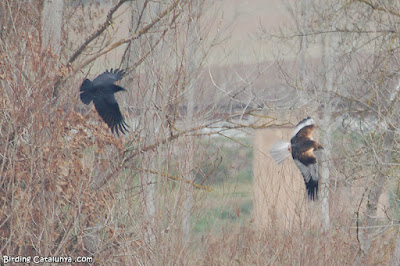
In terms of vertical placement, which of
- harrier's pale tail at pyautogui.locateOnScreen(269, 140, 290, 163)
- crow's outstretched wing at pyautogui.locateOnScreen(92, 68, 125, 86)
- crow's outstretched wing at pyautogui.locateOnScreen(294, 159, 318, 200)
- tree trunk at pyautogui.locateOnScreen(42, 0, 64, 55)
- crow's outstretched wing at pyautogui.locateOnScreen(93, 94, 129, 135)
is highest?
tree trunk at pyautogui.locateOnScreen(42, 0, 64, 55)

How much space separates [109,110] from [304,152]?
7.14 ft

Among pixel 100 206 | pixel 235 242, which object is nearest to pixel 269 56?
pixel 235 242

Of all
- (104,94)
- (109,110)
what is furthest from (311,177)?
(104,94)

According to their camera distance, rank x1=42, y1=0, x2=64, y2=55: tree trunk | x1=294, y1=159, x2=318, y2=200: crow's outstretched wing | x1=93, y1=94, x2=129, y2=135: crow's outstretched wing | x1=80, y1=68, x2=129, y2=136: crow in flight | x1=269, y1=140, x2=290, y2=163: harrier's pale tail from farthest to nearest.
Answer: x1=42, y1=0, x2=64, y2=55: tree trunk < x1=294, y1=159, x2=318, y2=200: crow's outstretched wing < x1=269, y1=140, x2=290, y2=163: harrier's pale tail < x1=93, y1=94, x2=129, y2=135: crow's outstretched wing < x1=80, y1=68, x2=129, y2=136: crow in flight

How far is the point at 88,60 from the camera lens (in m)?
8.51

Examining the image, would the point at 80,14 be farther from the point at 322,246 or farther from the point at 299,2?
the point at 299,2

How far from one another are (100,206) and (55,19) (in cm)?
237

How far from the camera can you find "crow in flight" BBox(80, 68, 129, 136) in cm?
702

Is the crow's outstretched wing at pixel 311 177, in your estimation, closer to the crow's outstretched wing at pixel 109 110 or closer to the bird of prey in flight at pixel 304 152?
the bird of prey in flight at pixel 304 152

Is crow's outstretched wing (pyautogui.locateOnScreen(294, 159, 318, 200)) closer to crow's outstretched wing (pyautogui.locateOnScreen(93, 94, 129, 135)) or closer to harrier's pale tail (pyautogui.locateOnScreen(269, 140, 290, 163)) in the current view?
harrier's pale tail (pyautogui.locateOnScreen(269, 140, 290, 163))

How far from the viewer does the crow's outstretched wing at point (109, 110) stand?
7129 millimetres

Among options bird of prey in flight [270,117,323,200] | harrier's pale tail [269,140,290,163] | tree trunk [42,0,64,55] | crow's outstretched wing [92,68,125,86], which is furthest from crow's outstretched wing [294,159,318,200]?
tree trunk [42,0,64,55]

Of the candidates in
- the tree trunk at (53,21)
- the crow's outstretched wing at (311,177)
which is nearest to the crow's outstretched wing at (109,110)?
the tree trunk at (53,21)

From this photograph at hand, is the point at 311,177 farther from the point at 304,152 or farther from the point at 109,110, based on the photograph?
the point at 109,110
